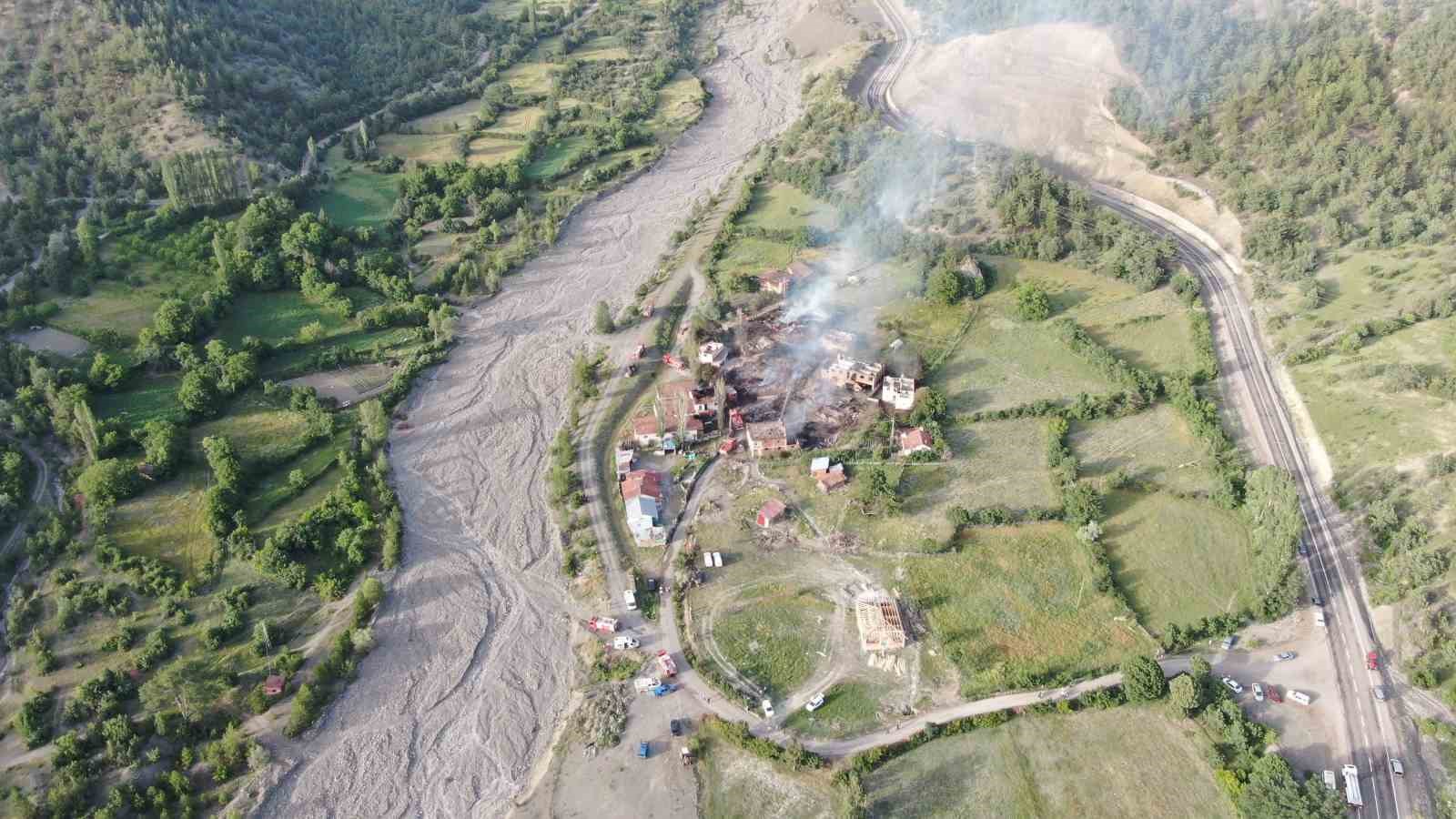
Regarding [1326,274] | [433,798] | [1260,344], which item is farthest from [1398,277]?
[433,798]

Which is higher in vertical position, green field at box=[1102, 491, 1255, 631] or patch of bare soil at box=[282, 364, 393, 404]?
patch of bare soil at box=[282, 364, 393, 404]

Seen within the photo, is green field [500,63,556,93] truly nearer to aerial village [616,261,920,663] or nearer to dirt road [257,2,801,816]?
dirt road [257,2,801,816]

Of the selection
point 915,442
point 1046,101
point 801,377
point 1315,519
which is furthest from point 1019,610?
point 1046,101

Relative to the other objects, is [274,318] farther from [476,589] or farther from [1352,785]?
[1352,785]

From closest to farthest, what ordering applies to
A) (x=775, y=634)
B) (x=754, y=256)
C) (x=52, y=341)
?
(x=775, y=634)
(x=52, y=341)
(x=754, y=256)

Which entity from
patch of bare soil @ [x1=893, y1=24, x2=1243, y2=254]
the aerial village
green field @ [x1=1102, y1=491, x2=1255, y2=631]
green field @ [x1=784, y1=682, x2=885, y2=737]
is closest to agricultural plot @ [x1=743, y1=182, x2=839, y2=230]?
the aerial village

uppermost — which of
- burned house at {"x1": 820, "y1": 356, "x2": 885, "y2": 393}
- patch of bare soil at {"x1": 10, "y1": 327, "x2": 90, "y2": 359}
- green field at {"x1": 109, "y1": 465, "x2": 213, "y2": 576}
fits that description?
patch of bare soil at {"x1": 10, "y1": 327, "x2": 90, "y2": 359}
